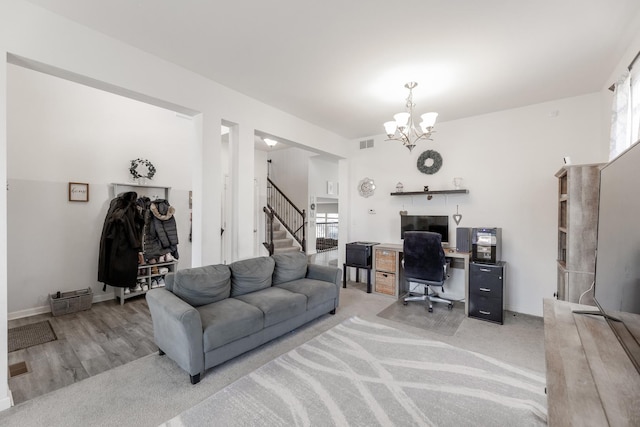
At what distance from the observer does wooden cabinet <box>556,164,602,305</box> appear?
2.49m

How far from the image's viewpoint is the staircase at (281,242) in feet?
19.9

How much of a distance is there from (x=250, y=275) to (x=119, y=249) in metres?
2.11

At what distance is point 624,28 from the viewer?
2.07 metres

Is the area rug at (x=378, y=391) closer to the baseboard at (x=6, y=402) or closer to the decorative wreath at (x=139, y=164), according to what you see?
the baseboard at (x=6, y=402)

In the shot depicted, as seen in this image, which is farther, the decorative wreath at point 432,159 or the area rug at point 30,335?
the decorative wreath at point 432,159

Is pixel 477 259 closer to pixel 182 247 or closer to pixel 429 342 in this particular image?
pixel 429 342

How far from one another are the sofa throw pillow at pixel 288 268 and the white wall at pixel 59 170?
1860 mm

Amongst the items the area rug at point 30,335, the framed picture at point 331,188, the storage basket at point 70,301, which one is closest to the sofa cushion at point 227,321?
the area rug at point 30,335

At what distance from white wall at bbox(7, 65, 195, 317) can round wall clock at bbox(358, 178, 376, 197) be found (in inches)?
123

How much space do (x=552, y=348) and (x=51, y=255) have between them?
17.1ft

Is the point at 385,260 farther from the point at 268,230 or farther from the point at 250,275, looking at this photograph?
the point at 268,230

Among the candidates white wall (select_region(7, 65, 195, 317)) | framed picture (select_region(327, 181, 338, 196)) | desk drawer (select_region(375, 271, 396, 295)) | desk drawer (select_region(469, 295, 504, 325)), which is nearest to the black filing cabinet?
desk drawer (select_region(469, 295, 504, 325))

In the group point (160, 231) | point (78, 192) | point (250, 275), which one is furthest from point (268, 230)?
point (78, 192)

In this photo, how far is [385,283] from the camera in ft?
14.6
